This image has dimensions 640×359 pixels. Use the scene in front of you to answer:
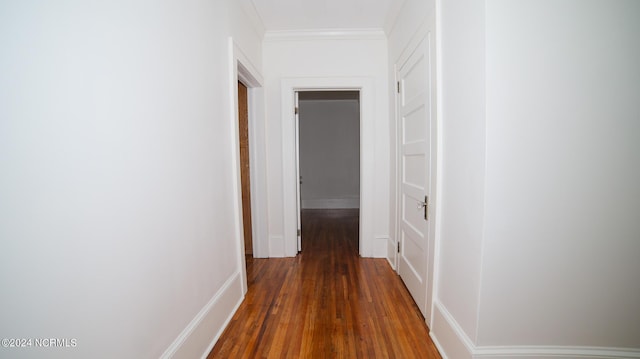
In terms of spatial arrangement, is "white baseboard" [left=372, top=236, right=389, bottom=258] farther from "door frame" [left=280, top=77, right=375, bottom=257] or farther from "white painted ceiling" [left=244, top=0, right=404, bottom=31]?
"white painted ceiling" [left=244, top=0, right=404, bottom=31]

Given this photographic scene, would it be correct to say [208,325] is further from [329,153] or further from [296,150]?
[329,153]

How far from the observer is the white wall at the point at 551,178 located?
1.25 m

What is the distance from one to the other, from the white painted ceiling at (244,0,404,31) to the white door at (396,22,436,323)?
604mm

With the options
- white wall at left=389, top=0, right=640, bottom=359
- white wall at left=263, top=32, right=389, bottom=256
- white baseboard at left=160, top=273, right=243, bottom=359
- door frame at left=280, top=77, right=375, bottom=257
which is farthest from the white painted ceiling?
white baseboard at left=160, top=273, right=243, bottom=359

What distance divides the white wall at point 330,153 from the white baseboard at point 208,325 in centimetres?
477

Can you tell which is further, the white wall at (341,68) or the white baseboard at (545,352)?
the white wall at (341,68)

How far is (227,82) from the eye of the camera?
7.06 ft

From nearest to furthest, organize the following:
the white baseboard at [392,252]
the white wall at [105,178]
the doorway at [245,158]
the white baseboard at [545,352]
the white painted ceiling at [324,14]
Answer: the white wall at [105,178] → the white baseboard at [545,352] → the white painted ceiling at [324,14] → the white baseboard at [392,252] → the doorway at [245,158]

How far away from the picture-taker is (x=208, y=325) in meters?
1.71

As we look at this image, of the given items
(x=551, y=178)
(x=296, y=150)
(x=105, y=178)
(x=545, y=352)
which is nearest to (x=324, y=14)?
(x=296, y=150)

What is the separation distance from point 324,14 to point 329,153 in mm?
4257

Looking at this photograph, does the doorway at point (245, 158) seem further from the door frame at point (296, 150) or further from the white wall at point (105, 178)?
the white wall at point (105, 178)

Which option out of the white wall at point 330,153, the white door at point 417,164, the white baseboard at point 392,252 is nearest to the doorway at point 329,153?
the white wall at point 330,153

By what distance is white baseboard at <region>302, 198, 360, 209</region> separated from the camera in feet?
22.8
